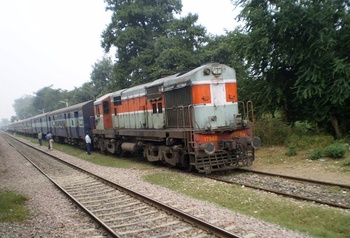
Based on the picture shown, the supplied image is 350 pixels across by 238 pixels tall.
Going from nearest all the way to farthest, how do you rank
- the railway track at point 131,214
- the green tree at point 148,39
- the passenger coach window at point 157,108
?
the railway track at point 131,214
the passenger coach window at point 157,108
the green tree at point 148,39

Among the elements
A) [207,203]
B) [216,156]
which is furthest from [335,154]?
[207,203]

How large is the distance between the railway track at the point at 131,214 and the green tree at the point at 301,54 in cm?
910

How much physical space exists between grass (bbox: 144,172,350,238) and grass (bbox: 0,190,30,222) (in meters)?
4.07

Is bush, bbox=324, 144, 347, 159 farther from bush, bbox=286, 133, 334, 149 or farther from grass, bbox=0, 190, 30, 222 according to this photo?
grass, bbox=0, 190, 30, 222

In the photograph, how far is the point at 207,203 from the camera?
7871mm

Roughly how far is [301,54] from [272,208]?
9.30 metres

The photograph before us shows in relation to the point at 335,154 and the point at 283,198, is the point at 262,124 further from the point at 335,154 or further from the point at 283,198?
the point at 283,198

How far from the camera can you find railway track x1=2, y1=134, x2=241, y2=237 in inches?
240

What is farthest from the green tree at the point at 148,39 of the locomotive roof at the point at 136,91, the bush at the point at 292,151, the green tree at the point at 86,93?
the green tree at the point at 86,93

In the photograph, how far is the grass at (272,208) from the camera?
5.84m

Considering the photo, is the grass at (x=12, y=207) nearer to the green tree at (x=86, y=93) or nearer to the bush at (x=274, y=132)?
the bush at (x=274, y=132)

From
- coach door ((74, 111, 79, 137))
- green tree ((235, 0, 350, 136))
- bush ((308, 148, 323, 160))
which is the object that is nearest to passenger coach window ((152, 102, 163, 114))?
green tree ((235, 0, 350, 136))

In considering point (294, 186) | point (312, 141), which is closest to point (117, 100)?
point (312, 141)

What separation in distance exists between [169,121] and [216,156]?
108 inches
